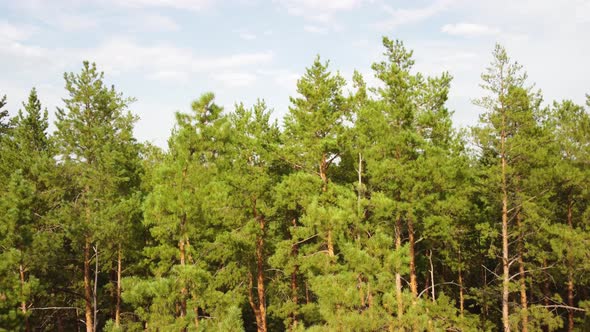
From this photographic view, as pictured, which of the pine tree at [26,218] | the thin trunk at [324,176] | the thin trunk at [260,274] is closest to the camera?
the pine tree at [26,218]

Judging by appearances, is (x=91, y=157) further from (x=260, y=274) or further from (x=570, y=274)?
(x=570, y=274)

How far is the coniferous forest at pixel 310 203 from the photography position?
16844mm

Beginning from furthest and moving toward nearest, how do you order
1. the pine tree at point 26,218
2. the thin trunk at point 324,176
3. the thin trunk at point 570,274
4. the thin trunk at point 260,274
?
the thin trunk at point 260,274 → the thin trunk at point 570,274 → the thin trunk at point 324,176 → the pine tree at point 26,218

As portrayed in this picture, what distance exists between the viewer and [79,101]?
24281mm

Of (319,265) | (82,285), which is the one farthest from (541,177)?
(82,285)

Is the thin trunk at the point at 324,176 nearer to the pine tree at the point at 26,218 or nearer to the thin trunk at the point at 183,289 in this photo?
the thin trunk at the point at 183,289

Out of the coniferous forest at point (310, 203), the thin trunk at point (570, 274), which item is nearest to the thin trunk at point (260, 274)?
the coniferous forest at point (310, 203)

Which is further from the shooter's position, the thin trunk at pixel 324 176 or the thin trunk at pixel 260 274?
the thin trunk at pixel 260 274

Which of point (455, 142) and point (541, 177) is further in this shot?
point (455, 142)

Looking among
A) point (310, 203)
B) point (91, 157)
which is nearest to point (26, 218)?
point (91, 157)

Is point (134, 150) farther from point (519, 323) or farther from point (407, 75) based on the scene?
point (519, 323)

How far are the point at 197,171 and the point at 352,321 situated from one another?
8.35 metres

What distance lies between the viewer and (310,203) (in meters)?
18.6

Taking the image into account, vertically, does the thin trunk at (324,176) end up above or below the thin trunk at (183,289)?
above
